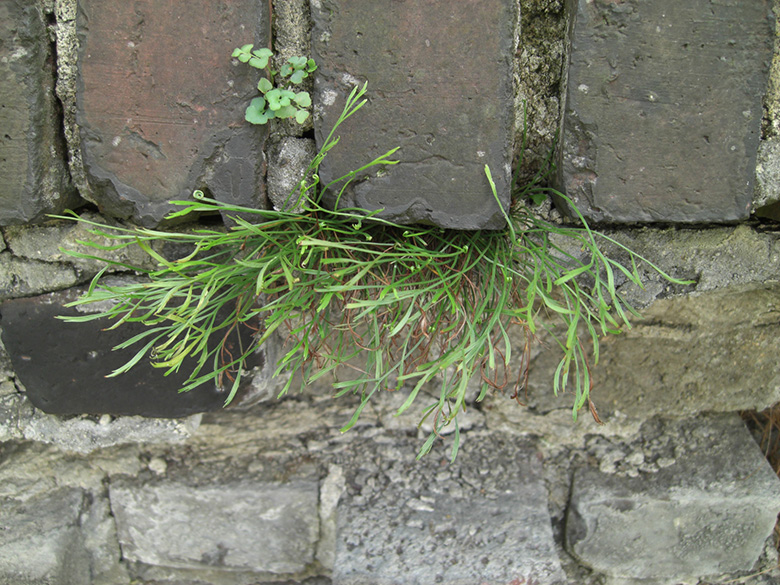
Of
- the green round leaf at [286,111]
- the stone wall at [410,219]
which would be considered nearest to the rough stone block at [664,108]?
the stone wall at [410,219]

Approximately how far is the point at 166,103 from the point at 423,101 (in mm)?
453

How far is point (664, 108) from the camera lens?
0.96 m

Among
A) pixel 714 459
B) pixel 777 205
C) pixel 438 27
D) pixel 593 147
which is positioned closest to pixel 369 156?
pixel 438 27

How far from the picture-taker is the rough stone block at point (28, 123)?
970mm

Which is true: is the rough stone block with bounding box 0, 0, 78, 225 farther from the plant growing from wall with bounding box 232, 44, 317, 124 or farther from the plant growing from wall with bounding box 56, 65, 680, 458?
the plant growing from wall with bounding box 232, 44, 317, 124

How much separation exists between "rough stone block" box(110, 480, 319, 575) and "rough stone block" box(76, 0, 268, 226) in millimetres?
716

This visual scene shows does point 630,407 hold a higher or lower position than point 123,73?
lower

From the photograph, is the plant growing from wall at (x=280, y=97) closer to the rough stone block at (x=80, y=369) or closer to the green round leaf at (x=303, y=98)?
the green round leaf at (x=303, y=98)

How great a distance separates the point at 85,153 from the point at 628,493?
1.37m

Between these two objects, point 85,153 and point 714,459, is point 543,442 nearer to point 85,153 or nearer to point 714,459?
point 714,459

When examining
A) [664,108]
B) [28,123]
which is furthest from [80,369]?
[664,108]

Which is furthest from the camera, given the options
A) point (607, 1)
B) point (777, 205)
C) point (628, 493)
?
point (628, 493)

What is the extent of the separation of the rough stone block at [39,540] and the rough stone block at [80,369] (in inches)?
13.2

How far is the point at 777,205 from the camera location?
1.07m
